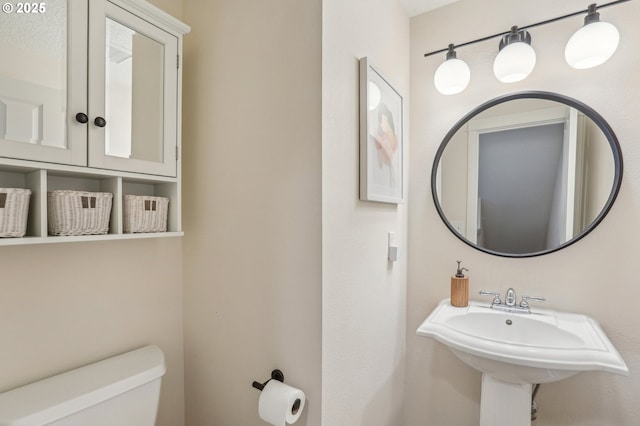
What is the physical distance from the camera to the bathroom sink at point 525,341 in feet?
3.19

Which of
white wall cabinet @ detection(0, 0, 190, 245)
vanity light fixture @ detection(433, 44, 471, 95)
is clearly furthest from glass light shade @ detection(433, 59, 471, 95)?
white wall cabinet @ detection(0, 0, 190, 245)

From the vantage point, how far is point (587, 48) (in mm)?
1196

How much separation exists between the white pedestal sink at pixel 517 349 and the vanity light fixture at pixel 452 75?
1051 millimetres

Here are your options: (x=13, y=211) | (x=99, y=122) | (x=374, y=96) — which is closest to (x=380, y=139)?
(x=374, y=96)

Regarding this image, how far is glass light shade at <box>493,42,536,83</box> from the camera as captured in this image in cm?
132

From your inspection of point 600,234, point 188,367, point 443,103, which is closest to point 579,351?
point 600,234

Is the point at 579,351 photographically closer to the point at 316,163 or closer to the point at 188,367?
the point at 316,163

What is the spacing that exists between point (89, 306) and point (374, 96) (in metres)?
1.31

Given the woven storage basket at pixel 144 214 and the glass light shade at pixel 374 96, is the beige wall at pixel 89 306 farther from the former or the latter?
the glass light shade at pixel 374 96

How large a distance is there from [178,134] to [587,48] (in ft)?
5.29

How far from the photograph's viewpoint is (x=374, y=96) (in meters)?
1.23

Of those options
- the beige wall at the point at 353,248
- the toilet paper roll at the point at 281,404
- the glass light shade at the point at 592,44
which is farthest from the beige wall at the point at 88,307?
the glass light shade at the point at 592,44

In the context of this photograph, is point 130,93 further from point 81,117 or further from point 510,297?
point 510,297

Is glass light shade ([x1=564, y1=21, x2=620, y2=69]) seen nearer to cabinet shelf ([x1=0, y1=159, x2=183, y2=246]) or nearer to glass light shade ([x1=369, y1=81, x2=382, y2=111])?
glass light shade ([x1=369, y1=81, x2=382, y2=111])
